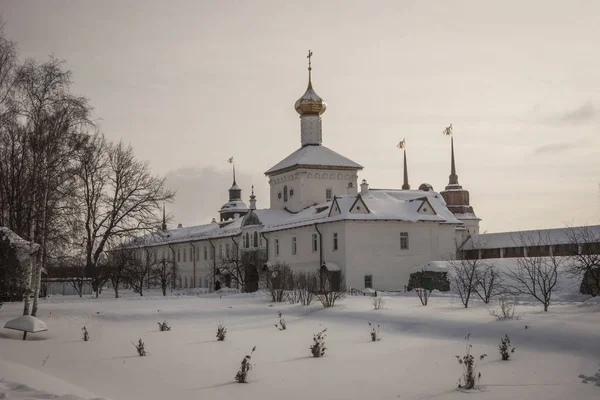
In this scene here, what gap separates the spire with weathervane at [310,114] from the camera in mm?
53594

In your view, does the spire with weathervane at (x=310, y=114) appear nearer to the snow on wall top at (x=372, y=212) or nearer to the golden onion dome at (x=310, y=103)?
the golden onion dome at (x=310, y=103)

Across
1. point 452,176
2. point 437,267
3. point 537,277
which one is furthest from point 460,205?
point 537,277

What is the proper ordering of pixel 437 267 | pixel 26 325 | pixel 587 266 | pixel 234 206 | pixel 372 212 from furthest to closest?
pixel 234 206, pixel 372 212, pixel 437 267, pixel 587 266, pixel 26 325

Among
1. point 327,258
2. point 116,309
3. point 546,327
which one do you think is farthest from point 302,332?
point 327,258

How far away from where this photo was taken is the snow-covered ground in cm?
1229


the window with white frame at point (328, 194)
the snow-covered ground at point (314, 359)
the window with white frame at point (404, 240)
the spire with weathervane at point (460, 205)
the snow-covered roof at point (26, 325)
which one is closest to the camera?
the snow-covered ground at point (314, 359)

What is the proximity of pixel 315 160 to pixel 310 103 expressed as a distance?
4741mm

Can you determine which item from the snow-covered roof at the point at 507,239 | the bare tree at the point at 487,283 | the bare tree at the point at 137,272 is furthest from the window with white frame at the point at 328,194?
the bare tree at the point at 487,283

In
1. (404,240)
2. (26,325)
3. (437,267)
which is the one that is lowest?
(26,325)

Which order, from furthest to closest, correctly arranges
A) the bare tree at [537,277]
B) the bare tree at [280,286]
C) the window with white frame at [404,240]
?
the window with white frame at [404,240], the bare tree at [280,286], the bare tree at [537,277]

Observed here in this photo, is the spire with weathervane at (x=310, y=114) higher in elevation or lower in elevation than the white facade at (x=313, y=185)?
A: higher

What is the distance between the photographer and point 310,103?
175 ft

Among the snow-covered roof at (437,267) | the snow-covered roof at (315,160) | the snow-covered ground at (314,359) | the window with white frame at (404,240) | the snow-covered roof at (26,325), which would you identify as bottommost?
the snow-covered ground at (314,359)

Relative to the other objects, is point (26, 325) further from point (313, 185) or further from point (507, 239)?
point (507, 239)
